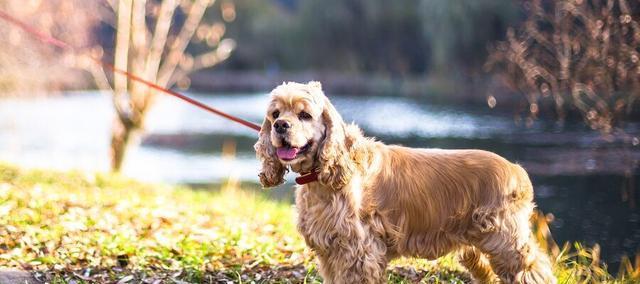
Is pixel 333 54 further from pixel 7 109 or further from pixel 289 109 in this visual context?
pixel 289 109

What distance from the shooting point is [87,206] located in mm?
8242

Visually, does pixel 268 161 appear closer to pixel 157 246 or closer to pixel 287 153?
pixel 287 153

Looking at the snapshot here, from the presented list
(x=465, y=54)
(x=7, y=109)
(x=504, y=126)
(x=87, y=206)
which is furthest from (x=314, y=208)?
(x=465, y=54)

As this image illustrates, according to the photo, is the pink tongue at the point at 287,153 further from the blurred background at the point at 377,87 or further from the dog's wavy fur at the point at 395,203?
the blurred background at the point at 377,87

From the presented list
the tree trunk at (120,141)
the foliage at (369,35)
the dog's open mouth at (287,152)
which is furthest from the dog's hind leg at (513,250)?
the foliage at (369,35)

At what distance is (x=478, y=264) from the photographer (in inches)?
217

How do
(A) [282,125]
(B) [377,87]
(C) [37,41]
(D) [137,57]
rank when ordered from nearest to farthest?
(A) [282,125] < (D) [137,57] < (C) [37,41] < (B) [377,87]

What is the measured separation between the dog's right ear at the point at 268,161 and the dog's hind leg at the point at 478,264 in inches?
55.3

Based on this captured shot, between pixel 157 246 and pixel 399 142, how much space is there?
47.4 ft

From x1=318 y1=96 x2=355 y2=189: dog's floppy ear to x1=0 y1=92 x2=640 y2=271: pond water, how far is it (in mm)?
3474

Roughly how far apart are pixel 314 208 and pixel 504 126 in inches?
715

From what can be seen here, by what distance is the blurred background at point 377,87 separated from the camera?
8.92m

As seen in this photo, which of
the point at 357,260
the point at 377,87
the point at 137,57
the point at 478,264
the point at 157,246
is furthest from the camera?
the point at 377,87

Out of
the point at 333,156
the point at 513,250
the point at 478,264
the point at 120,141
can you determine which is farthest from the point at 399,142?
the point at 333,156
